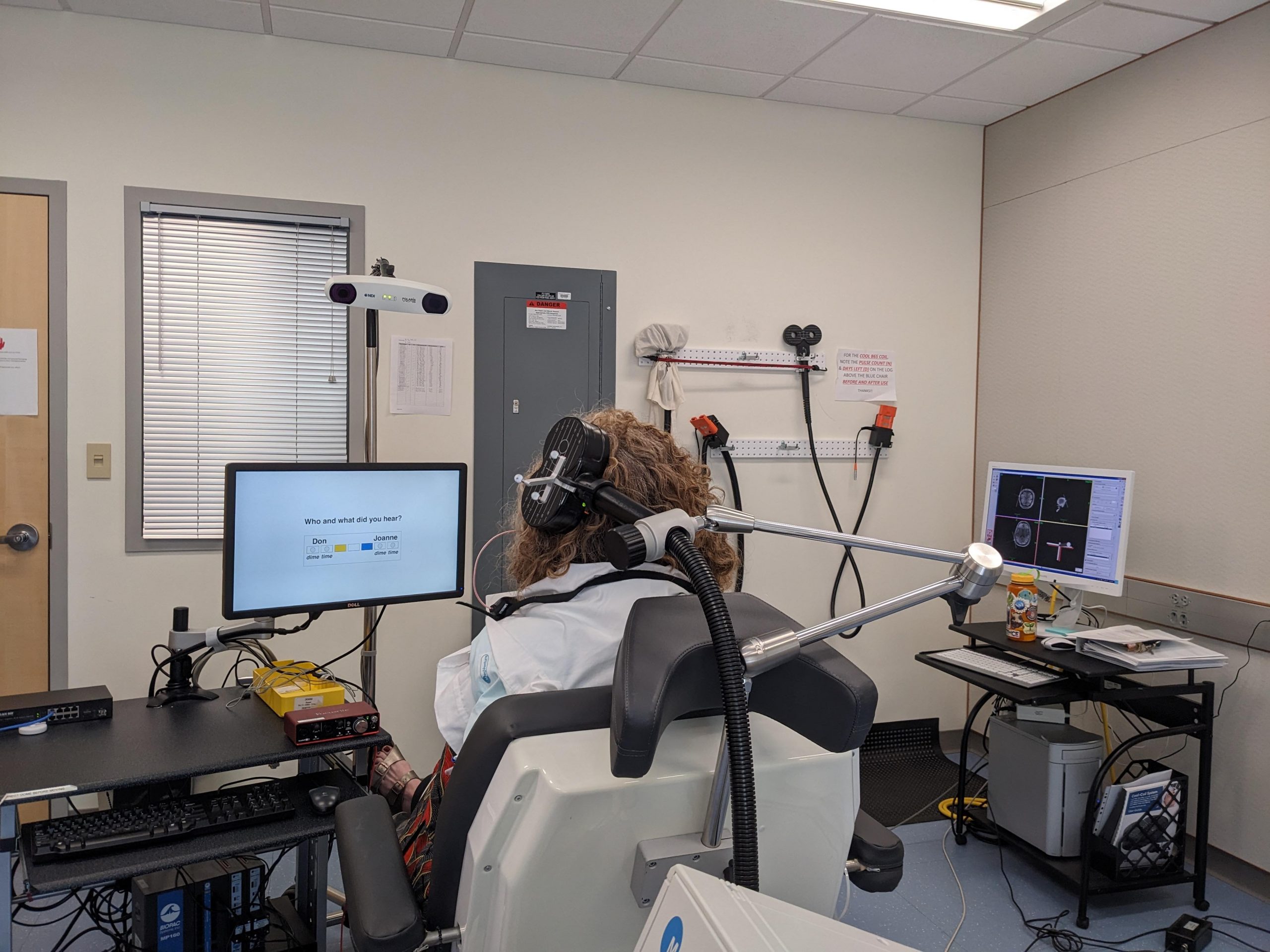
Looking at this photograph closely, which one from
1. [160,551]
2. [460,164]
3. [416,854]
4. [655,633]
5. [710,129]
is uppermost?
[710,129]

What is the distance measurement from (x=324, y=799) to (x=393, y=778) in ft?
1.06

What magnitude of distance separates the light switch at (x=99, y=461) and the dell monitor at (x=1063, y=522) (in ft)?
9.15

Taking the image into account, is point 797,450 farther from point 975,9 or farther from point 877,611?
point 877,611

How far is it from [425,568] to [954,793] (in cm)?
211

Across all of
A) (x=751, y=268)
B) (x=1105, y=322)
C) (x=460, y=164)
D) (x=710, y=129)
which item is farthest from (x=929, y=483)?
(x=460, y=164)

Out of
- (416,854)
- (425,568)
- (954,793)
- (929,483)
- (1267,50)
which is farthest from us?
(929,483)

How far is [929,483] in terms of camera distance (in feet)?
11.4

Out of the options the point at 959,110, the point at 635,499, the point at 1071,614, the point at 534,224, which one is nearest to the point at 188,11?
the point at 534,224

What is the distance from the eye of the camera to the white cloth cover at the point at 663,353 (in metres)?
3.00

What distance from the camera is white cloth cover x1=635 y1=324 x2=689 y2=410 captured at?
9.85 feet

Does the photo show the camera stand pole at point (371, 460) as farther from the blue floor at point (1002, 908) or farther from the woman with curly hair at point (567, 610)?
the blue floor at point (1002, 908)

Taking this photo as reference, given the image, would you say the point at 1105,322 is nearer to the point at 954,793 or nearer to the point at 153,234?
the point at 954,793

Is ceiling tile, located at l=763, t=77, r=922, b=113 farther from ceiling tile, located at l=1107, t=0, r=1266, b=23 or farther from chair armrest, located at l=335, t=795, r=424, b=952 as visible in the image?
chair armrest, located at l=335, t=795, r=424, b=952

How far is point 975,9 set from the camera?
2506 millimetres
